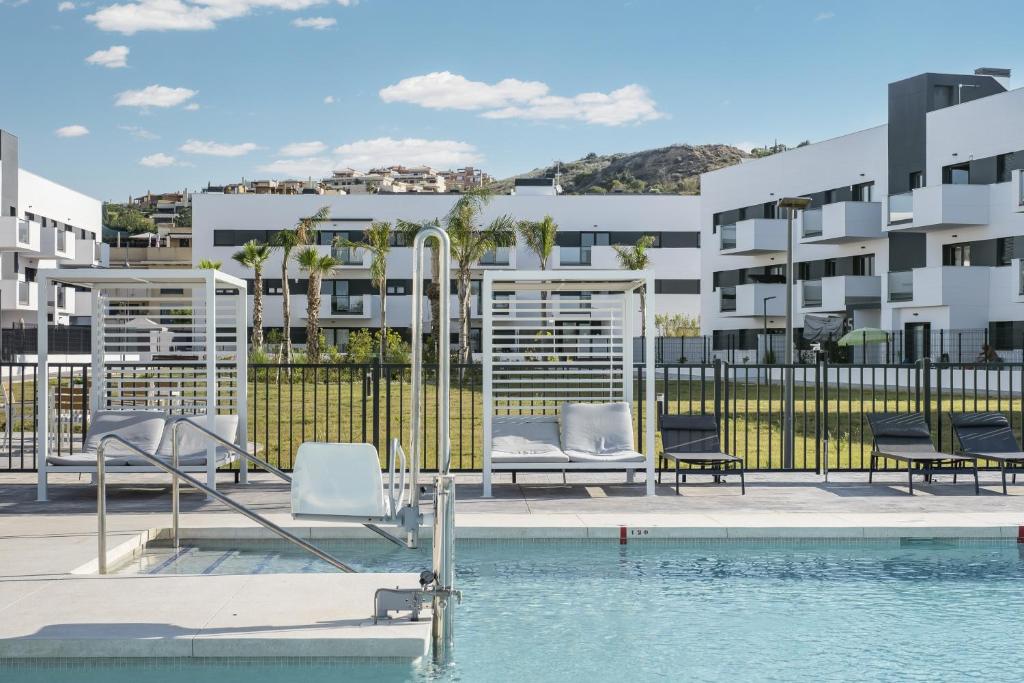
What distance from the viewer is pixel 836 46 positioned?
5288 cm

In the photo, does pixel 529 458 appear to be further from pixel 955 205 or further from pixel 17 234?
pixel 17 234

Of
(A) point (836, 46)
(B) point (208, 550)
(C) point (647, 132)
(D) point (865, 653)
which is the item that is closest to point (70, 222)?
(A) point (836, 46)

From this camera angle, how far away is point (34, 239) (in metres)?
58.5

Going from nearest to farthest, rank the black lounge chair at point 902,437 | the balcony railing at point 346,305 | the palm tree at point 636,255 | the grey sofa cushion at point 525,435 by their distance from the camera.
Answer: the grey sofa cushion at point 525,435
the black lounge chair at point 902,437
the palm tree at point 636,255
the balcony railing at point 346,305

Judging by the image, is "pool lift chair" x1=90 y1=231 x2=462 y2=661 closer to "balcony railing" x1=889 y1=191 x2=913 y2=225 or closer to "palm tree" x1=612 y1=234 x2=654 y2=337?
"balcony railing" x1=889 y1=191 x2=913 y2=225

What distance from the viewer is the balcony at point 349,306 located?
221ft

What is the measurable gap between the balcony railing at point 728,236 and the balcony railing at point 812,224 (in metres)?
5.36

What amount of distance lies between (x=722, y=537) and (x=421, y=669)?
15.7 ft

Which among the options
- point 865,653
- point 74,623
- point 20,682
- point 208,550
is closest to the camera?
point 20,682

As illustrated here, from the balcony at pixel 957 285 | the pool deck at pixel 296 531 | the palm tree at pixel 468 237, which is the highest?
the palm tree at pixel 468 237

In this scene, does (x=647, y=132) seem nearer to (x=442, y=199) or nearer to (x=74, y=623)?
(x=442, y=199)

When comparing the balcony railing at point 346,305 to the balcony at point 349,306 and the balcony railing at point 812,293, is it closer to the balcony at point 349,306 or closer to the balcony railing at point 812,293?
the balcony at point 349,306

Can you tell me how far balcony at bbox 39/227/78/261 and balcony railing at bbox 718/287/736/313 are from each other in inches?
1377

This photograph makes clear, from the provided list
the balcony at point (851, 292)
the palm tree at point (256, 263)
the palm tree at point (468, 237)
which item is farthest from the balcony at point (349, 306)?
the balcony at point (851, 292)
